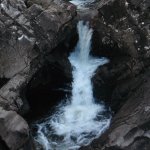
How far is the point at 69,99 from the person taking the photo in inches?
707

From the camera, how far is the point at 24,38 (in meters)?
16.8

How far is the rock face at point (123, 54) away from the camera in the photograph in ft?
52.9

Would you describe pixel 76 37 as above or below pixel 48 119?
above

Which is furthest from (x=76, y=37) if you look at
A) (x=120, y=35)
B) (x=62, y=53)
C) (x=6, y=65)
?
(x=6, y=65)

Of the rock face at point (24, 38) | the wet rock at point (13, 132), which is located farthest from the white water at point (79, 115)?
the wet rock at point (13, 132)

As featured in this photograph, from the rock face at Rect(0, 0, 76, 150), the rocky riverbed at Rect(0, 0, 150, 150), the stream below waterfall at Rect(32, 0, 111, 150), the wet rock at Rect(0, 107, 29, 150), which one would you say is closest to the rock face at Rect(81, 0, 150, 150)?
the rocky riverbed at Rect(0, 0, 150, 150)

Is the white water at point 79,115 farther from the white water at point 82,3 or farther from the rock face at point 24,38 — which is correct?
the white water at point 82,3

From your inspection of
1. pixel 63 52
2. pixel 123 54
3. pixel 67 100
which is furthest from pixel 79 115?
pixel 63 52

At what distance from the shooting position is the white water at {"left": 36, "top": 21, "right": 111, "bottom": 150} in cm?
1596

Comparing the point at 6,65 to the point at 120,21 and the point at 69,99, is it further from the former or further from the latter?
the point at 120,21

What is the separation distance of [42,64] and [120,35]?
3186 millimetres

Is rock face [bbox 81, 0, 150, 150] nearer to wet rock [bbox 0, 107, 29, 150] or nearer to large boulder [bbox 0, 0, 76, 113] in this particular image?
large boulder [bbox 0, 0, 76, 113]

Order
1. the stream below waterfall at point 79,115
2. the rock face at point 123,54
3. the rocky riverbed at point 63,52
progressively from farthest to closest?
the rocky riverbed at point 63,52 < the rock face at point 123,54 < the stream below waterfall at point 79,115

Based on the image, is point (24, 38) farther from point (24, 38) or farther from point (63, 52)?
point (63, 52)
